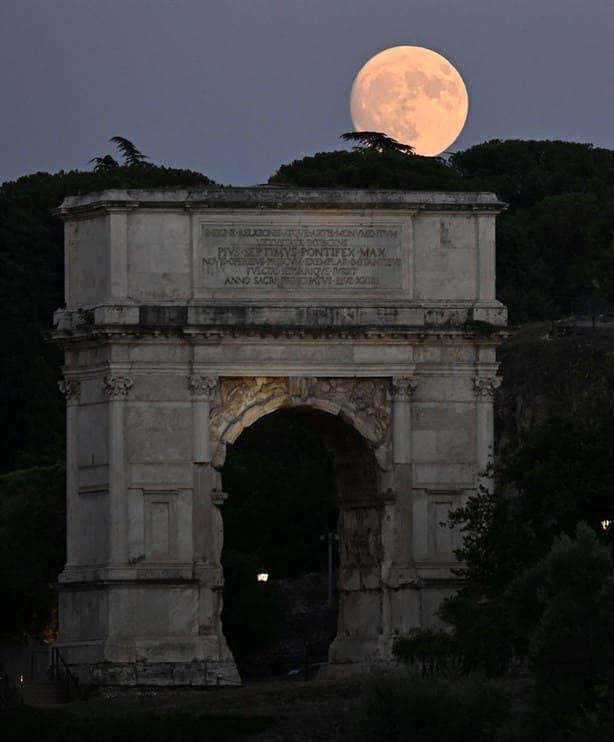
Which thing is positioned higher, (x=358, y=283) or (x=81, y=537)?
(x=358, y=283)

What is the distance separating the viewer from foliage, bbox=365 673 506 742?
166ft

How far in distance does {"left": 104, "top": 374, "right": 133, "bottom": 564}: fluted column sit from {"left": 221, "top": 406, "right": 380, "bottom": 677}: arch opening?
351 centimetres

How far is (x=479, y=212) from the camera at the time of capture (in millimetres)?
66750

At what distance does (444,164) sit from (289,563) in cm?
1966

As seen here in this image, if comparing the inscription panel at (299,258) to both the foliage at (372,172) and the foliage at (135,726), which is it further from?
the foliage at (372,172)

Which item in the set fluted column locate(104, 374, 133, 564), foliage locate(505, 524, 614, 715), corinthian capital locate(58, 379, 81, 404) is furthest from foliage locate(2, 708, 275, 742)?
corinthian capital locate(58, 379, 81, 404)

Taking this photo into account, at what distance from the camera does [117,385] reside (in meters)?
65.1

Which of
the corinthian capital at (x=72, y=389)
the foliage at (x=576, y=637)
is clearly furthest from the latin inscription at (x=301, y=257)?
the foliage at (x=576, y=637)

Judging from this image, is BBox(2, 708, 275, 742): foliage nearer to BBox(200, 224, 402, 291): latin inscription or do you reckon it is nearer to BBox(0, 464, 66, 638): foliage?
BBox(200, 224, 402, 291): latin inscription

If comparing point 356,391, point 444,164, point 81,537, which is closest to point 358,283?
point 356,391

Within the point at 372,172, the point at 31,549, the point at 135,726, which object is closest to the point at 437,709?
the point at 135,726

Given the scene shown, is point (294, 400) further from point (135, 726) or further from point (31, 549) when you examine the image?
point (31, 549)

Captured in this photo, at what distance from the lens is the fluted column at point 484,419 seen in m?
66.5

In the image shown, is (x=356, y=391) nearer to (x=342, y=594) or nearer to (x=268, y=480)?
(x=342, y=594)
